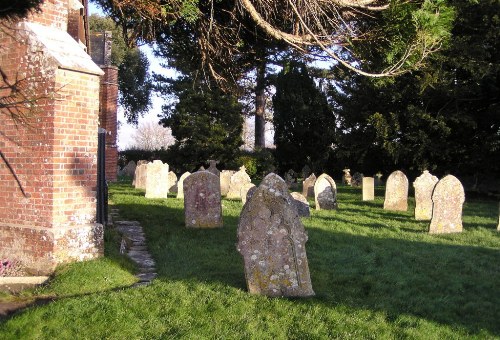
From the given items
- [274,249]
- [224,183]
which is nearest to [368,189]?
[224,183]

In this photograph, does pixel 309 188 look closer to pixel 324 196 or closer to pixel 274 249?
pixel 324 196

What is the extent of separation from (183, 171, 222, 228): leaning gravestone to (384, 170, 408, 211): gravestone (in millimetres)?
6590

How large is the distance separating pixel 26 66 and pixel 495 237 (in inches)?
366

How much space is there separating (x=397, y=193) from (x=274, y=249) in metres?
10.5

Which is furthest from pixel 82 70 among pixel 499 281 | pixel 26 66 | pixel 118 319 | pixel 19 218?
pixel 499 281

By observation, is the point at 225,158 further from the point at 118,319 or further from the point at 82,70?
the point at 118,319

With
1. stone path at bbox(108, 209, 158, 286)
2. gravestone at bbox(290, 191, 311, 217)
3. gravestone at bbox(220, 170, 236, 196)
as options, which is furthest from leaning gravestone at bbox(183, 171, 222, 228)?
gravestone at bbox(220, 170, 236, 196)

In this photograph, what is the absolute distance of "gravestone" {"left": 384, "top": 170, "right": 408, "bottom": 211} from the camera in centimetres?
1541

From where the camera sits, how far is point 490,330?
4902 millimetres

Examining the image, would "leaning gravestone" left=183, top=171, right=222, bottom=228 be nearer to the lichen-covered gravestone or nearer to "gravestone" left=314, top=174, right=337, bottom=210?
"gravestone" left=314, top=174, right=337, bottom=210

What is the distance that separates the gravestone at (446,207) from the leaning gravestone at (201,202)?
475 centimetres

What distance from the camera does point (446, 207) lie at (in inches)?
435

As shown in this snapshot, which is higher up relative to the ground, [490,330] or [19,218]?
[19,218]

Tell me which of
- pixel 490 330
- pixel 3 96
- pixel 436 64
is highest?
pixel 436 64
